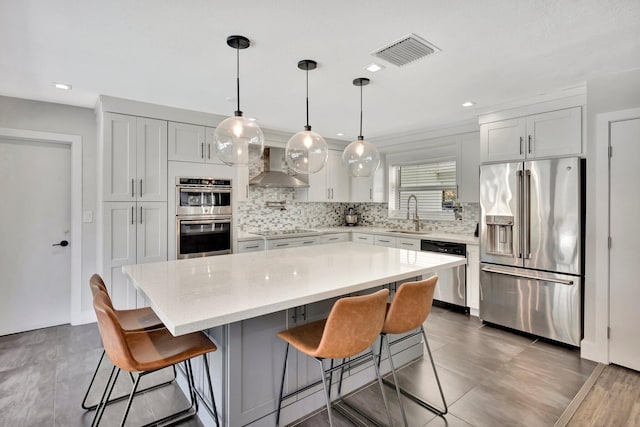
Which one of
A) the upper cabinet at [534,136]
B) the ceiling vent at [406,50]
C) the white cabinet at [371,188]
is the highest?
the ceiling vent at [406,50]

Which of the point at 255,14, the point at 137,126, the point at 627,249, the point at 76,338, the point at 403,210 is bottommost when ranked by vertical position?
the point at 76,338

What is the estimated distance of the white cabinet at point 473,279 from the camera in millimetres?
3832

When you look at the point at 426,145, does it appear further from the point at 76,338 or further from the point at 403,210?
the point at 76,338

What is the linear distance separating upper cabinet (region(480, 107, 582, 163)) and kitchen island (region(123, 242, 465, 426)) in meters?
1.73

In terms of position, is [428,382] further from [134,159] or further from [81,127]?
[81,127]

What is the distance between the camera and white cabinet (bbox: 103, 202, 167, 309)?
10.7ft

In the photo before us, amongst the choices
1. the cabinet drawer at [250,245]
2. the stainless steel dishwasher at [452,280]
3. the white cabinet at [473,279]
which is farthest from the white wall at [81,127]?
the white cabinet at [473,279]

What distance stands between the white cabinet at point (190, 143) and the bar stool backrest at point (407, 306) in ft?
8.64

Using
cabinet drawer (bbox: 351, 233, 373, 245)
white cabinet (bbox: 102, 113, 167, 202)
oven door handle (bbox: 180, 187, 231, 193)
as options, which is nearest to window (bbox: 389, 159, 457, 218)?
cabinet drawer (bbox: 351, 233, 373, 245)

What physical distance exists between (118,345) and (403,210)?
4.40 meters

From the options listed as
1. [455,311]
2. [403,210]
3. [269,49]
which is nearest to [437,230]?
[403,210]

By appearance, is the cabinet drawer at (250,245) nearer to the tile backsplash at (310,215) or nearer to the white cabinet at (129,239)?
the tile backsplash at (310,215)

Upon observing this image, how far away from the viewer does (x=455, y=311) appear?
411 cm

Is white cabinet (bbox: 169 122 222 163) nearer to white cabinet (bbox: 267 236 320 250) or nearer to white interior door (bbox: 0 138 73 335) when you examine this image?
white interior door (bbox: 0 138 73 335)
